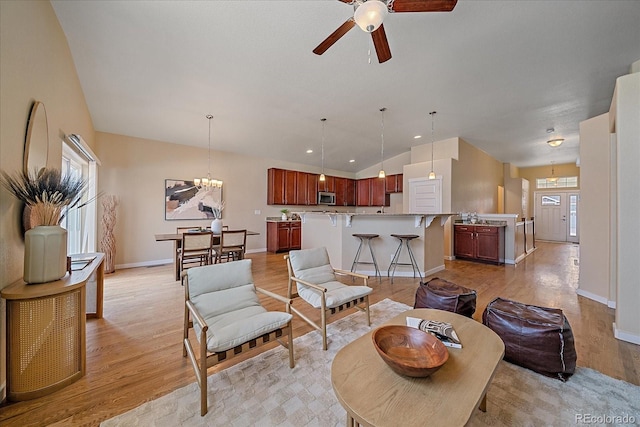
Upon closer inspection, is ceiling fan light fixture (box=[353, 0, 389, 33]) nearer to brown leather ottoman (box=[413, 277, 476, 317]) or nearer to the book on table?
the book on table

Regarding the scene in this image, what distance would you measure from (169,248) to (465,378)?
19.5ft

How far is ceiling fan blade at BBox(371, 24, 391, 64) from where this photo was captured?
1.97 meters

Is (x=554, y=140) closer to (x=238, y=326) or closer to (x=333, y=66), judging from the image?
(x=333, y=66)

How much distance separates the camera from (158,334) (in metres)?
2.41

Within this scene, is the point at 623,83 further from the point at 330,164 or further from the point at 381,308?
the point at 330,164

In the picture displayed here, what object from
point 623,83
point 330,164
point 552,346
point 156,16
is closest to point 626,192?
point 623,83

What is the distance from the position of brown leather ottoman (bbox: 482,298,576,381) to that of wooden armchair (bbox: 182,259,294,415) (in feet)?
5.75

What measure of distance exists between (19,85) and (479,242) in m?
7.35

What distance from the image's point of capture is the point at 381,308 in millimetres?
3049

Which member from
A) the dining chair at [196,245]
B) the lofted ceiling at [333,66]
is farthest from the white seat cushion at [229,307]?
the lofted ceiling at [333,66]

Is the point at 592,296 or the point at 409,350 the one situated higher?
the point at 409,350

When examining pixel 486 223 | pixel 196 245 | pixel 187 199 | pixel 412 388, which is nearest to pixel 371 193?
pixel 486 223

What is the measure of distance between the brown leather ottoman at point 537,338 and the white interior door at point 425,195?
4.22 meters

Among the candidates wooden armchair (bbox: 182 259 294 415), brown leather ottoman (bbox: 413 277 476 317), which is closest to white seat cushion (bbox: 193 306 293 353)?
wooden armchair (bbox: 182 259 294 415)
